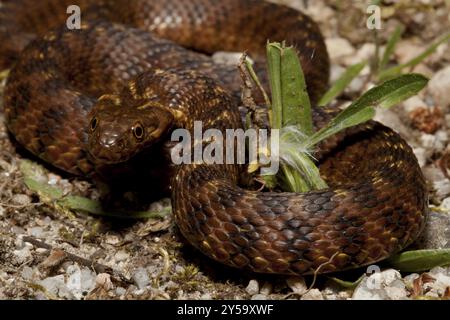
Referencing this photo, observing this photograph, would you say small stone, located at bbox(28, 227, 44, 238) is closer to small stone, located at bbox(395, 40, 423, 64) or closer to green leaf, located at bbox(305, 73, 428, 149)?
green leaf, located at bbox(305, 73, 428, 149)

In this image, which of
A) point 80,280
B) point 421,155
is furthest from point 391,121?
point 80,280

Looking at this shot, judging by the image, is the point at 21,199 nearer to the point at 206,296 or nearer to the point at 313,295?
the point at 206,296

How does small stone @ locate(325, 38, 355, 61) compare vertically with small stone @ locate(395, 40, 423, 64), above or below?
below

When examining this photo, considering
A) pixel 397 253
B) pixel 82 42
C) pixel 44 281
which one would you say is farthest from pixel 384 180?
pixel 82 42

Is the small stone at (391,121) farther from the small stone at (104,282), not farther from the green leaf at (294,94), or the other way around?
the small stone at (104,282)

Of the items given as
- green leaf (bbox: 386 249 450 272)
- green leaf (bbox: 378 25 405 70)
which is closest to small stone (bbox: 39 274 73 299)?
green leaf (bbox: 386 249 450 272)
